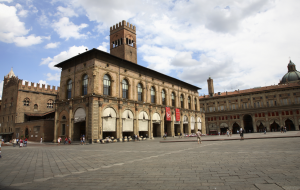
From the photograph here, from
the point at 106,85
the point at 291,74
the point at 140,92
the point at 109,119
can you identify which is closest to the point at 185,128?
the point at 140,92

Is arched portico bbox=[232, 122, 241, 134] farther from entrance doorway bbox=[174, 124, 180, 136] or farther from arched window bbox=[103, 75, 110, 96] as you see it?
arched window bbox=[103, 75, 110, 96]

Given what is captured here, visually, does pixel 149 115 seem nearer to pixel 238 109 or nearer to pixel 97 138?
pixel 97 138

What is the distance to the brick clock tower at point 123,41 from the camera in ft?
150

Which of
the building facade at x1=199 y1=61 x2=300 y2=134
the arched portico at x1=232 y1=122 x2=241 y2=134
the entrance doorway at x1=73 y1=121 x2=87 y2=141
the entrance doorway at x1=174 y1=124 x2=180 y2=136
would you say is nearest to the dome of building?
the building facade at x1=199 y1=61 x2=300 y2=134

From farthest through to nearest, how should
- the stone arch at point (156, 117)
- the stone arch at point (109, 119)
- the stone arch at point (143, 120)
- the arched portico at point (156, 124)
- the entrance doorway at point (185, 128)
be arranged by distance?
the entrance doorway at point (185, 128), the arched portico at point (156, 124), the stone arch at point (156, 117), the stone arch at point (143, 120), the stone arch at point (109, 119)

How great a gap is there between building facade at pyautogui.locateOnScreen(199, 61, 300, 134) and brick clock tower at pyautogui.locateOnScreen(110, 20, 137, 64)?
130 feet

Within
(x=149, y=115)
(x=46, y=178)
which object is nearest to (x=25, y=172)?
(x=46, y=178)

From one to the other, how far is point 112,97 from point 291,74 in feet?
264

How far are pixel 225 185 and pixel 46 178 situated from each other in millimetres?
5940

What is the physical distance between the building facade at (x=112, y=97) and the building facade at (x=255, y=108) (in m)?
30.9

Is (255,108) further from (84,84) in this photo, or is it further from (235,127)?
(84,84)

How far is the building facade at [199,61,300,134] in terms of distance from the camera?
59.9 meters

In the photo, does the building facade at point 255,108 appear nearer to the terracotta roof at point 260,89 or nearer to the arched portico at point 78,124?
the terracotta roof at point 260,89

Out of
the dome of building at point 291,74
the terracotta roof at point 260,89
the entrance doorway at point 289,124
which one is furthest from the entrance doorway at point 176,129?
the dome of building at point 291,74
